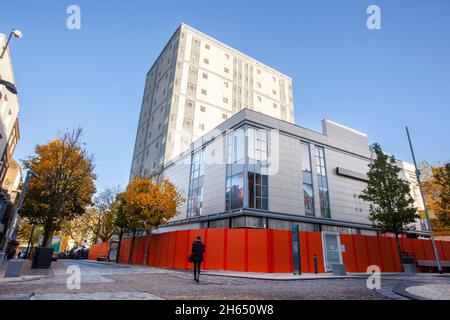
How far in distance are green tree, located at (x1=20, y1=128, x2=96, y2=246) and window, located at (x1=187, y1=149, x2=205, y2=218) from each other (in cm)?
1069

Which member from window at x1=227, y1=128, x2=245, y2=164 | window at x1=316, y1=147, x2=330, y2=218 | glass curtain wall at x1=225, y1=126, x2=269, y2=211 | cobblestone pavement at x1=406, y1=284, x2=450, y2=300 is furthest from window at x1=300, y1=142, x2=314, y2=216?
cobblestone pavement at x1=406, y1=284, x2=450, y2=300

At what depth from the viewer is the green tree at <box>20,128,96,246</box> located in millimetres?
16780

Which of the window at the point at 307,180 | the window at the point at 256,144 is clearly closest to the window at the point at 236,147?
the window at the point at 256,144

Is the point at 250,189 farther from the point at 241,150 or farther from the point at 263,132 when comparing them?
the point at 263,132

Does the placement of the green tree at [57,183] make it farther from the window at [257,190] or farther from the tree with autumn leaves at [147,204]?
the window at [257,190]

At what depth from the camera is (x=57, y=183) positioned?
55.0 ft

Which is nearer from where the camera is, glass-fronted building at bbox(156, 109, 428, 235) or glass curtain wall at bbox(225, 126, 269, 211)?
glass curtain wall at bbox(225, 126, 269, 211)

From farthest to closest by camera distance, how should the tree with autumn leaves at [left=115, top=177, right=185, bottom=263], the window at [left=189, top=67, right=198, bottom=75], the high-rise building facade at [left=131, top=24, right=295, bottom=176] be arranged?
the window at [left=189, top=67, right=198, bottom=75]
the high-rise building facade at [left=131, top=24, right=295, bottom=176]
the tree with autumn leaves at [left=115, top=177, right=185, bottom=263]

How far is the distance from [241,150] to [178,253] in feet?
35.2

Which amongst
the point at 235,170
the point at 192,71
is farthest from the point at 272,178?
the point at 192,71

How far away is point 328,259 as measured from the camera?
17.0m

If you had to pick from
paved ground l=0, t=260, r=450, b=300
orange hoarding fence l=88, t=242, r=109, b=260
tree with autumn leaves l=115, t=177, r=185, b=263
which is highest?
tree with autumn leaves l=115, t=177, r=185, b=263

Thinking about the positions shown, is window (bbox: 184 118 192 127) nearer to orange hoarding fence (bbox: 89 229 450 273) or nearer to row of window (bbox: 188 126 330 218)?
row of window (bbox: 188 126 330 218)
